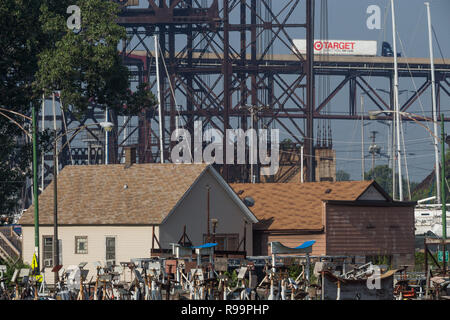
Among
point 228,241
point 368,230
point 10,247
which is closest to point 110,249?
point 228,241

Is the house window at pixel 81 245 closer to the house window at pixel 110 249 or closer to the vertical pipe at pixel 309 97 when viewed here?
the house window at pixel 110 249

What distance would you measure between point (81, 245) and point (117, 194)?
3474mm

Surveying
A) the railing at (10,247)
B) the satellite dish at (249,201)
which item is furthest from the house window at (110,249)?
the satellite dish at (249,201)

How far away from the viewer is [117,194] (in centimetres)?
5081

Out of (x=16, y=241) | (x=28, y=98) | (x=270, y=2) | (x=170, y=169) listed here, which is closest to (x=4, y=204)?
(x=16, y=241)

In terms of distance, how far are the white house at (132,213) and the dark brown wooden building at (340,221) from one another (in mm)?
2277

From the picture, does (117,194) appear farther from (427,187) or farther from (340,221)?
(427,187)

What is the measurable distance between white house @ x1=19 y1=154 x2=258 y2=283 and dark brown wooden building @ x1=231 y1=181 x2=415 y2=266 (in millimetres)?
2277

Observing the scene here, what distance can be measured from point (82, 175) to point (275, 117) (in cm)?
6116

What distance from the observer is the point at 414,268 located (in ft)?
159

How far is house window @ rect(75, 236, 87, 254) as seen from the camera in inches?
1916

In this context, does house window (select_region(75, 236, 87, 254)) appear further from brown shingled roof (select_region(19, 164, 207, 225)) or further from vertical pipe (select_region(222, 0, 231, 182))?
vertical pipe (select_region(222, 0, 231, 182))

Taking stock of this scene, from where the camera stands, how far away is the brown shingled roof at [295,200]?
5250cm

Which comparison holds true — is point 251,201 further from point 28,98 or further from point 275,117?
A: point 275,117
